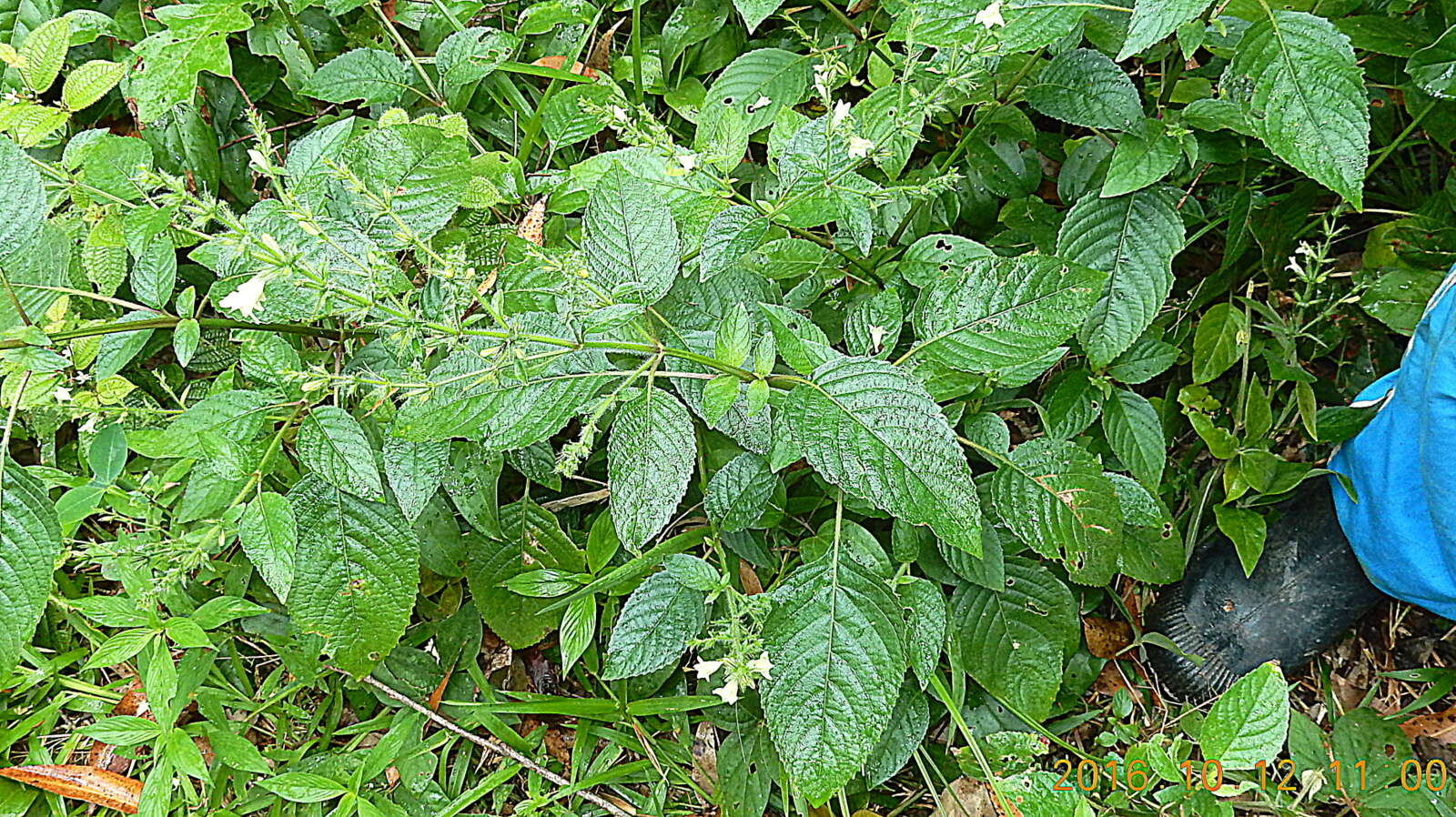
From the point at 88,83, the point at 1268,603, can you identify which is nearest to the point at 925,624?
the point at 1268,603

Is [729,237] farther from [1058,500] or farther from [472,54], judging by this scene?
[472,54]

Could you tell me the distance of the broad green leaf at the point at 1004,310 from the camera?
51.7 inches

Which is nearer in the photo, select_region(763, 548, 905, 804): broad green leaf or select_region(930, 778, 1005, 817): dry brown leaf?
select_region(763, 548, 905, 804): broad green leaf

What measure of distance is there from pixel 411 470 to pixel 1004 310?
0.88 meters

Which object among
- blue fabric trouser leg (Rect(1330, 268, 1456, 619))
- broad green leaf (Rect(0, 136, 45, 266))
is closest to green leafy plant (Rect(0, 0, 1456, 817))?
broad green leaf (Rect(0, 136, 45, 266))

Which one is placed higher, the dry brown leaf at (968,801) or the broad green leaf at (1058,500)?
the broad green leaf at (1058,500)

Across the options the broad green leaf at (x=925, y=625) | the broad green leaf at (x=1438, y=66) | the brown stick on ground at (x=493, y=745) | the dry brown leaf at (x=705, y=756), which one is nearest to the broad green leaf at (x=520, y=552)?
the brown stick on ground at (x=493, y=745)

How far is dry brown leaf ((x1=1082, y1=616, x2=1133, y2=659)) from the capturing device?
2.00m

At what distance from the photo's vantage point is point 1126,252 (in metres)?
1.56

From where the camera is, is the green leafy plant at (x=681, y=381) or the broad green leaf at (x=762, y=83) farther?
the broad green leaf at (x=762, y=83)

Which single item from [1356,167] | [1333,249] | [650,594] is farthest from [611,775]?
[1333,249]

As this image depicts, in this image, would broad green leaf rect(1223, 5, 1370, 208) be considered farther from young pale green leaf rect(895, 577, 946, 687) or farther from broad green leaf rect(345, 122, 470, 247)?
broad green leaf rect(345, 122, 470, 247)

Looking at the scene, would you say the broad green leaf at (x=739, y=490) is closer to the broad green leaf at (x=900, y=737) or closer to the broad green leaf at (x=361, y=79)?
the broad green leaf at (x=900, y=737)

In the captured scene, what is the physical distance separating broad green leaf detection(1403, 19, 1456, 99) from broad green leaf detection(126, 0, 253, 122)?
1.87 metres
